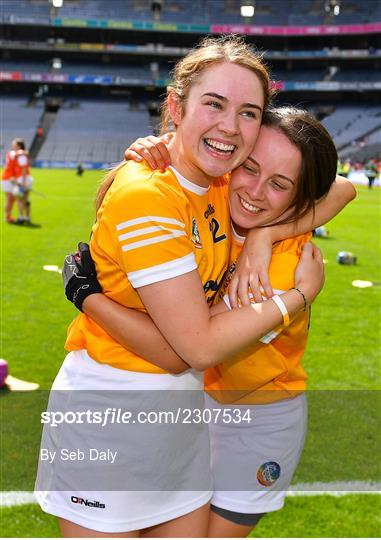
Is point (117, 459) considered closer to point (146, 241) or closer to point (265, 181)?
point (146, 241)

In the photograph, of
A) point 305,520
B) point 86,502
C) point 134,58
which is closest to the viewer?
point 86,502

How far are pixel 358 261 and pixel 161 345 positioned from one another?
9677 mm

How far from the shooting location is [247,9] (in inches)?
2016

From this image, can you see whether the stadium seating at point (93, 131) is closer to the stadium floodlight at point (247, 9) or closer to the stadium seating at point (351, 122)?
the stadium floodlight at point (247, 9)

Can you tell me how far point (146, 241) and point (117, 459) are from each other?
708mm

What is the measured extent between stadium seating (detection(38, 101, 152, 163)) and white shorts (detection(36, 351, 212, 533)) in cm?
4474

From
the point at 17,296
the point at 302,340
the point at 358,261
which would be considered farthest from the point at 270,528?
the point at 358,261

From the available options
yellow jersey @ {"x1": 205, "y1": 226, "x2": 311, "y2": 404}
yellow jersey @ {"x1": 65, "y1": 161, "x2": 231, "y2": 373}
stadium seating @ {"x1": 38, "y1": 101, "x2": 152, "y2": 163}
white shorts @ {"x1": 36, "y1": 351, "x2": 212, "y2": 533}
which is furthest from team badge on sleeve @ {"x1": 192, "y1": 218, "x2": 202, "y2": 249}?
stadium seating @ {"x1": 38, "y1": 101, "x2": 152, "y2": 163}

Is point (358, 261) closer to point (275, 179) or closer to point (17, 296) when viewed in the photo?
point (17, 296)

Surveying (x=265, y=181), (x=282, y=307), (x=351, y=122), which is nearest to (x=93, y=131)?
(x=351, y=122)

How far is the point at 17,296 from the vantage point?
785cm

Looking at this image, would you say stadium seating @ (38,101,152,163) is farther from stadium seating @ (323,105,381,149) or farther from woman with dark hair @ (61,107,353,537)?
woman with dark hair @ (61,107,353,537)

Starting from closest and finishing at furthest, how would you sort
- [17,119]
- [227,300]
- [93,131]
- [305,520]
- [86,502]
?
[86,502]
[227,300]
[305,520]
[93,131]
[17,119]

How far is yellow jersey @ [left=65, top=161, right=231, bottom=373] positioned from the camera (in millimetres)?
1761
